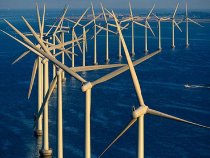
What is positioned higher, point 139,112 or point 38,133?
point 38,133

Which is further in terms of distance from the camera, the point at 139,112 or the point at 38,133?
the point at 38,133

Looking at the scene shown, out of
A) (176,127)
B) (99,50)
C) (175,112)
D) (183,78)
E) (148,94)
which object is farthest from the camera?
(99,50)

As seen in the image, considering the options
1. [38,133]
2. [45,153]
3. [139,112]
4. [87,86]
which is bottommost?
[139,112]

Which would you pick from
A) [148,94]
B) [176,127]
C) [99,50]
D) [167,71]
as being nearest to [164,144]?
[176,127]

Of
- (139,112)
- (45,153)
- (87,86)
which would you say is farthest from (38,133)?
(139,112)

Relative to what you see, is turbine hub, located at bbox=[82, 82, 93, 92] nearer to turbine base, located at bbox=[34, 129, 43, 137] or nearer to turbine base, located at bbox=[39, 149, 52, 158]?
turbine base, located at bbox=[39, 149, 52, 158]

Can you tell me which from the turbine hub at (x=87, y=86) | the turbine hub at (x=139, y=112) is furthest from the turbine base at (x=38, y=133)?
the turbine hub at (x=139, y=112)

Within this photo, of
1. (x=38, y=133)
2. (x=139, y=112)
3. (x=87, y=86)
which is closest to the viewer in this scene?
(x=139, y=112)

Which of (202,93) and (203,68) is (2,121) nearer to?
(202,93)

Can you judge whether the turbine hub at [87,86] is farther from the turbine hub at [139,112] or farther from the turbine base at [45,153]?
the turbine base at [45,153]

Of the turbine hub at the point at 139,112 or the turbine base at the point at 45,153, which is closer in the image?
the turbine hub at the point at 139,112

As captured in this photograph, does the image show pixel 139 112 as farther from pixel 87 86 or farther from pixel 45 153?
pixel 45 153
